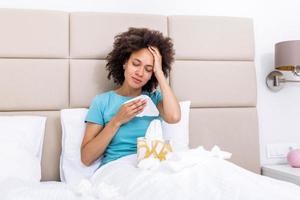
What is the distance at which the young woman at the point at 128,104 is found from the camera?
1.54 meters

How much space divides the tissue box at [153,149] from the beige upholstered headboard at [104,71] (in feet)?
1.79

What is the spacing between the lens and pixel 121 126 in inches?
63.9

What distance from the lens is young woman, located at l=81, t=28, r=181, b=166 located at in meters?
1.54

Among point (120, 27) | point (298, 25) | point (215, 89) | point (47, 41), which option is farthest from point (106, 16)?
point (298, 25)

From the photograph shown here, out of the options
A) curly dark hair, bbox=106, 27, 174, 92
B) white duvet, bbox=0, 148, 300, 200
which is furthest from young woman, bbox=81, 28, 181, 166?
white duvet, bbox=0, 148, 300, 200

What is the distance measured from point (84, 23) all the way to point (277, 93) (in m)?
1.28

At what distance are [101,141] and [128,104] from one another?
0.67 feet

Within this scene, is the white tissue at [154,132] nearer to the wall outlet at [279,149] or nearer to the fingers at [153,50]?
the fingers at [153,50]

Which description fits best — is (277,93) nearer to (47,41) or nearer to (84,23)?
(84,23)

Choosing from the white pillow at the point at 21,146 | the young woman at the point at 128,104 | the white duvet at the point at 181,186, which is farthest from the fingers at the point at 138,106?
the white pillow at the point at 21,146

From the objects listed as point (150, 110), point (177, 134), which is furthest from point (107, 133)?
point (177, 134)

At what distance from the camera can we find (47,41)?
1815mm

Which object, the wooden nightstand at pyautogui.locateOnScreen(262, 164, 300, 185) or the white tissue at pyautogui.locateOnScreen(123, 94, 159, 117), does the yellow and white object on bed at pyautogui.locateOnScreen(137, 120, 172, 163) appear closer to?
the white tissue at pyautogui.locateOnScreen(123, 94, 159, 117)

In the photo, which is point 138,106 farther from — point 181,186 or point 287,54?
point 287,54
